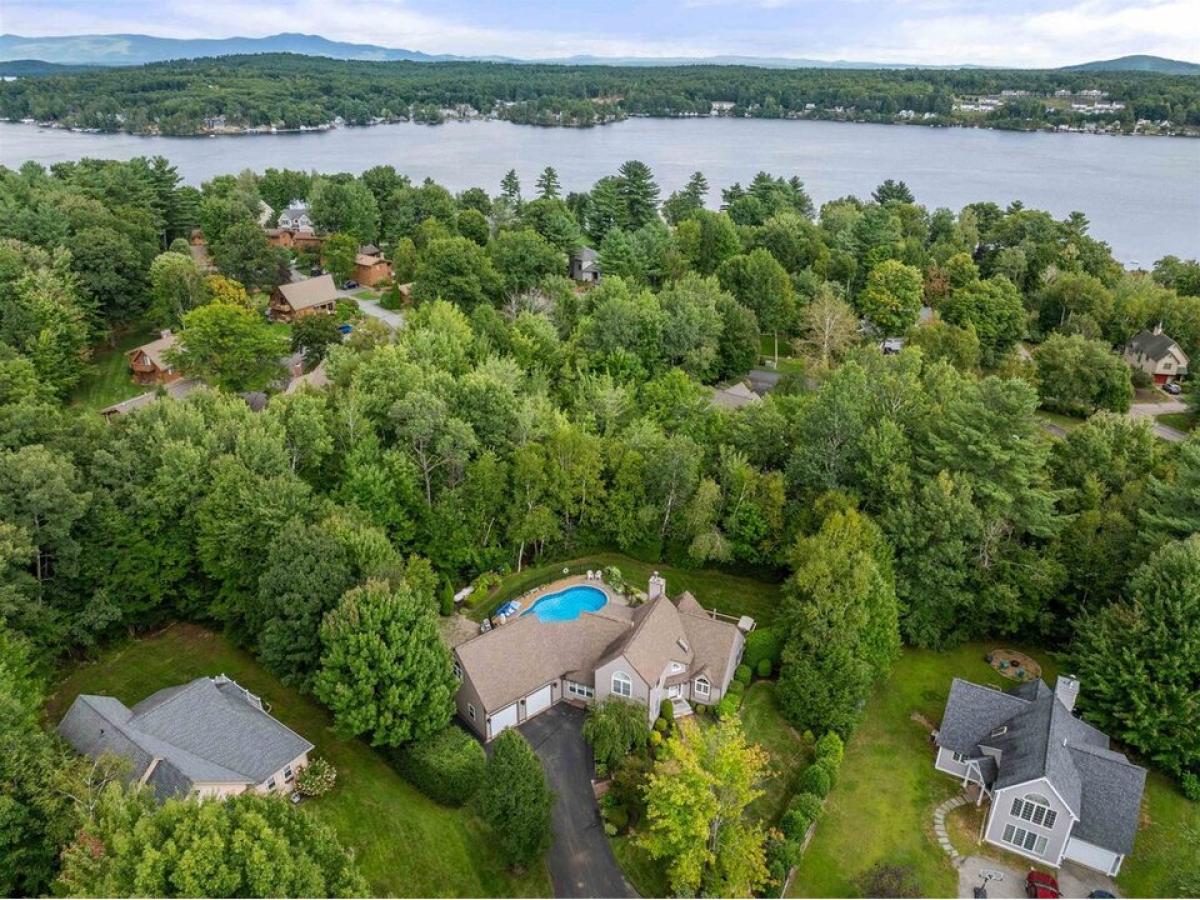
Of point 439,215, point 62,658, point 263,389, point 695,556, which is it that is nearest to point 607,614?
point 695,556

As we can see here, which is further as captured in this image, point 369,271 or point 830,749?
point 369,271

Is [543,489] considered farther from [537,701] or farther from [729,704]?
[729,704]

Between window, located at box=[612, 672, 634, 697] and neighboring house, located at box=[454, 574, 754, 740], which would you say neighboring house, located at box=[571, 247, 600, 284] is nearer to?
neighboring house, located at box=[454, 574, 754, 740]

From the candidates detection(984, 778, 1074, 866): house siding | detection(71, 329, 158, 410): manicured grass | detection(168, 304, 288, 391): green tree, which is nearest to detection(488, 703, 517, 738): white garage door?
detection(984, 778, 1074, 866): house siding

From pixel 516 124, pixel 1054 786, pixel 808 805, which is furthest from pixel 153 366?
pixel 516 124

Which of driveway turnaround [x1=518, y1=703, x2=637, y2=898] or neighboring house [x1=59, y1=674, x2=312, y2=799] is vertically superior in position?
neighboring house [x1=59, y1=674, x2=312, y2=799]

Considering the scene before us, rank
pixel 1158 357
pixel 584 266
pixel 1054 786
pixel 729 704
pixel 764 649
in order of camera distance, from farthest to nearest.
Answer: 1. pixel 584 266
2. pixel 1158 357
3. pixel 764 649
4. pixel 729 704
5. pixel 1054 786

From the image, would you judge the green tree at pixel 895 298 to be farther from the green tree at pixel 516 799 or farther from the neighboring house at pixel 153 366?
the neighboring house at pixel 153 366
